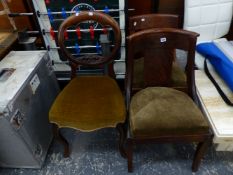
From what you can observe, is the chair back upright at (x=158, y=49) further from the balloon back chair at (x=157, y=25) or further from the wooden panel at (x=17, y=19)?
the wooden panel at (x=17, y=19)

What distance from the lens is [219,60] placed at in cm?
134

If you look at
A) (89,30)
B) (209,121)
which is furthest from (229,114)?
(89,30)

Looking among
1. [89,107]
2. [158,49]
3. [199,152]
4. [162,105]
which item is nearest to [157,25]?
[158,49]

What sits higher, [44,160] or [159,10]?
[159,10]

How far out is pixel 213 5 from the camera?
146cm

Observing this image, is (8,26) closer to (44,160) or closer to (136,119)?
(44,160)

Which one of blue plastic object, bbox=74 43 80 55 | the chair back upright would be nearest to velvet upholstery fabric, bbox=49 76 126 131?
the chair back upright

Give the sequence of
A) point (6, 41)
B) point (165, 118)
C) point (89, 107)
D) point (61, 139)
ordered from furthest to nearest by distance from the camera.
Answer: point (6, 41) → point (61, 139) → point (89, 107) → point (165, 118)

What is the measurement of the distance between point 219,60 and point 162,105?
1.82 feet

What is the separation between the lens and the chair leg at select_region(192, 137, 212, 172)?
1.11 meters

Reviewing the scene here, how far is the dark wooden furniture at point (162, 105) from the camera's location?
1035 mm

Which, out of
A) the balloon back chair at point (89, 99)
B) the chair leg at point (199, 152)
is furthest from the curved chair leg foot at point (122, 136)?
the chair leg at point (199, 152)

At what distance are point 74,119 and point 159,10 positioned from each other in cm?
113

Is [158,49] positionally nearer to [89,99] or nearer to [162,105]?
[162,105]
